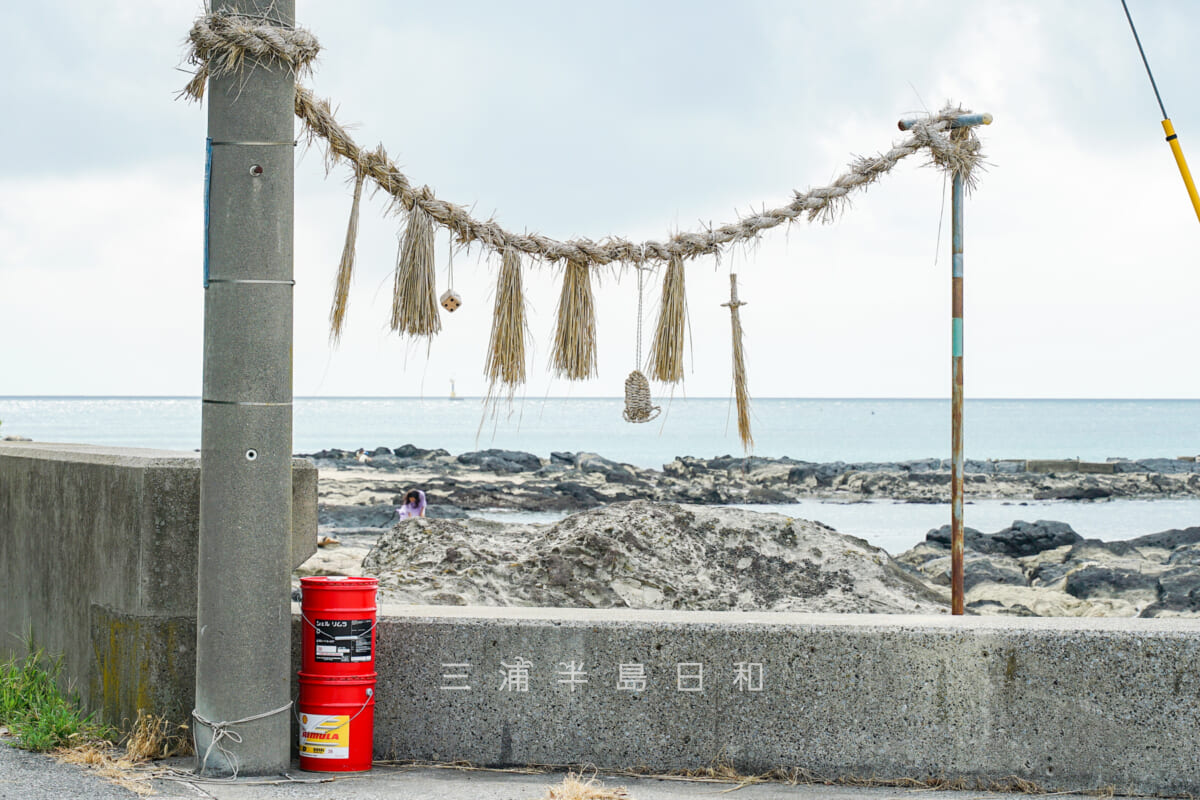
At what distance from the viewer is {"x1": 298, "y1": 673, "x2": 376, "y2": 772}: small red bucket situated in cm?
429

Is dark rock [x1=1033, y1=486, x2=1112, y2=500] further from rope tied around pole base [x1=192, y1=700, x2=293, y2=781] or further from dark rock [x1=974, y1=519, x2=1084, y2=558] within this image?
rope tied around pole base [x1=192, y1=700, x2=293, y2=781]

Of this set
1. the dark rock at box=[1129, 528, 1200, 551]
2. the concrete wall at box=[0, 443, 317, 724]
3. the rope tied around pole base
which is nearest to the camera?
the rope tied around pole base

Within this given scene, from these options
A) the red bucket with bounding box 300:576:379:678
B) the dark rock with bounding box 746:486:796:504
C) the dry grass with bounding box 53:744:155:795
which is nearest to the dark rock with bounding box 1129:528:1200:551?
the dark rock with bounding box 746:486:796:504

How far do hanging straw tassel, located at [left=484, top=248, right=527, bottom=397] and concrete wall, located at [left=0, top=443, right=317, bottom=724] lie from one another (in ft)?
3.39

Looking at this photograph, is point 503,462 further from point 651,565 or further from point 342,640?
point 342,640

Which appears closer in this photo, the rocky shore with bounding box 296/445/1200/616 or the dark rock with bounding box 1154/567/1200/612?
the rocky shore with bounding box 296/445/1200/616

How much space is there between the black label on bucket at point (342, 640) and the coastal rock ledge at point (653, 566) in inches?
156

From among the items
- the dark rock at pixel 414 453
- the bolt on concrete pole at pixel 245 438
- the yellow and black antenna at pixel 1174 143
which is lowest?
the dark rock at pixel 414 453

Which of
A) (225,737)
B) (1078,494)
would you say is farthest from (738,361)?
(1078,494)

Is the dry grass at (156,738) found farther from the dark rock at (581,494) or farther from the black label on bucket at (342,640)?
the dark rock at (581,494)

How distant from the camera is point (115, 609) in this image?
466 cm

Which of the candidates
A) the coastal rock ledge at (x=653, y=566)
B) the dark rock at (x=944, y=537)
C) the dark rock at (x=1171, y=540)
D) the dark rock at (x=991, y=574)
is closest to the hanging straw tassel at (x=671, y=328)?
the coastal rock ledge at (x=653, y=566)

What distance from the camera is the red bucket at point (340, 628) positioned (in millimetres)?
4320

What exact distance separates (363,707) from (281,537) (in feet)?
2.55
